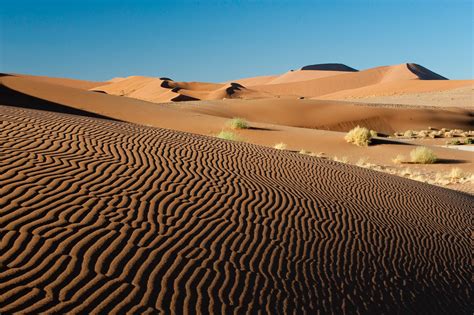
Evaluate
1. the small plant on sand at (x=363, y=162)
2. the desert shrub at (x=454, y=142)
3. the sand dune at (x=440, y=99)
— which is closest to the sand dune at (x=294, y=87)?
the sand dune at (x=440, y=99)

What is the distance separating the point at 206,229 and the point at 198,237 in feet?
1.20

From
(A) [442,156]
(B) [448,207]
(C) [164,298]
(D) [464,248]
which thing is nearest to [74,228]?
(C) [164,298]

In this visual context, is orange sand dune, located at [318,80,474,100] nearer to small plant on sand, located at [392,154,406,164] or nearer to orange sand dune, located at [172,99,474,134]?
orange sand dune, located at [172,99,474,134]

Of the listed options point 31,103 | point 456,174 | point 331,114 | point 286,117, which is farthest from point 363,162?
point 331,114

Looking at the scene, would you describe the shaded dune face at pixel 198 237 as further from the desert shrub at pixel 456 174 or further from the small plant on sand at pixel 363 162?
the small plant on sand at pixel 363 162

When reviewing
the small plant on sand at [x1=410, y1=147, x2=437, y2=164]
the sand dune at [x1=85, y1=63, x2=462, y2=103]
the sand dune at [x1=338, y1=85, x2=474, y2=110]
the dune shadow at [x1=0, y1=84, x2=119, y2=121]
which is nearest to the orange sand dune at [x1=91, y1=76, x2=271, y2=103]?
the sand dune at [x1=85, y1=63, x2=462, y2=103]

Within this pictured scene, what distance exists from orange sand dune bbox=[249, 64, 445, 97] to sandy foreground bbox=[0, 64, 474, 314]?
130614mm

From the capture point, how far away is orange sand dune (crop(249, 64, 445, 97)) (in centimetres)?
15235

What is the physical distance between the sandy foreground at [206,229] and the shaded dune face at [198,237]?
22mm

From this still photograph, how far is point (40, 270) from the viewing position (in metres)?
5.41

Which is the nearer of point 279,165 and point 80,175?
point 80,175

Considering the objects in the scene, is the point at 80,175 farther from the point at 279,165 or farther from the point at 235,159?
the point at 279,165

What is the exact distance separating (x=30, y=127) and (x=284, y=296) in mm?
7543

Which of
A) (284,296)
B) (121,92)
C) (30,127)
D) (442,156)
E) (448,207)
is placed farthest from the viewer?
(121,92)
